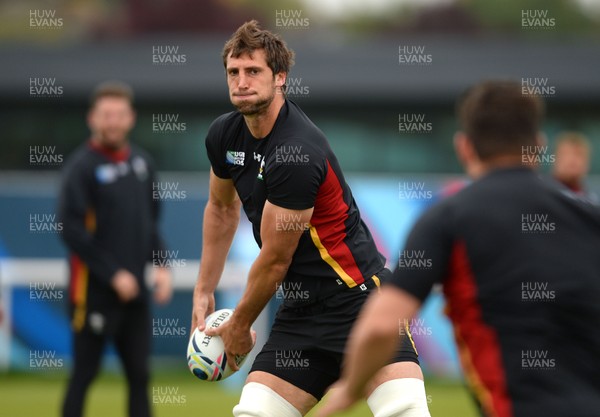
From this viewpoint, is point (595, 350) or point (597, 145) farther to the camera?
point (597, 145)

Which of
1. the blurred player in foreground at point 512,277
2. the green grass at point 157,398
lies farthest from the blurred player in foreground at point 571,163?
the blurred player in foreground at point 512,277

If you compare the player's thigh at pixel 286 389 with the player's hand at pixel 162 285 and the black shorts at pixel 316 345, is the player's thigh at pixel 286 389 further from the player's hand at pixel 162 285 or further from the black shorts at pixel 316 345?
the player's hand at pixel 162 285

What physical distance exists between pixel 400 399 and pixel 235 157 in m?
1.45

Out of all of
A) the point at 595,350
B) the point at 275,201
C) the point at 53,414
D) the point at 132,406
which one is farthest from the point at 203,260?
the point at 53,414

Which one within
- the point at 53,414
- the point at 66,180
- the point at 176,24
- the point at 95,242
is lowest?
the point at 53,414

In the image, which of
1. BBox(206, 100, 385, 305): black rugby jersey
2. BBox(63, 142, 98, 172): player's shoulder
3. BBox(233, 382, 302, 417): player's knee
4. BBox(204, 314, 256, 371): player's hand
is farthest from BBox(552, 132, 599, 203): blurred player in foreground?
BBox(233, 382, 302, 417): player's knee

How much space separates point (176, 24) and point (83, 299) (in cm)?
3939

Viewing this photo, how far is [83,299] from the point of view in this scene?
785cm

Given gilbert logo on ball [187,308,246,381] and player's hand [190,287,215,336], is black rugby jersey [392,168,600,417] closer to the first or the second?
gilbert logo on ball [187,308,246,381]

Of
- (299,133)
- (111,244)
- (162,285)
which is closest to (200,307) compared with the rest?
(299,133)

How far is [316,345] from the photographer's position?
5086mm

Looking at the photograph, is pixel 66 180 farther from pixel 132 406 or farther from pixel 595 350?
pixel 595 350

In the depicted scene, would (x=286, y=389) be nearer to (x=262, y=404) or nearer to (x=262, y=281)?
(x=262, y=404)

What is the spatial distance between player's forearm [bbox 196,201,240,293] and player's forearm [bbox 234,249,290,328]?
654 mm
